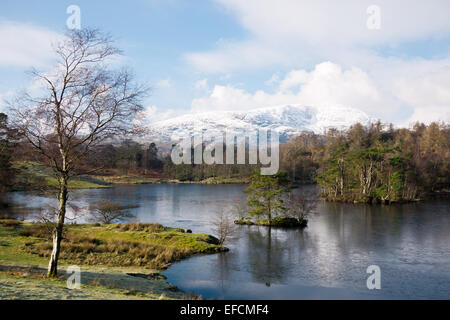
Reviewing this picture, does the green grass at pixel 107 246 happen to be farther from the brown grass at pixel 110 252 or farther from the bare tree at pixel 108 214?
the bare tree at pixel 108 214

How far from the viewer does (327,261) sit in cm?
2722

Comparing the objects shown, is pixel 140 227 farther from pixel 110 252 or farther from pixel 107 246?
pixel 110 252

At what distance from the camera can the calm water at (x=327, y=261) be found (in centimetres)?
2062

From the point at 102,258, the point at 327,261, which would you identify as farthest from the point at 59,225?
the point at 327,261

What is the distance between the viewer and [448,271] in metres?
25.1

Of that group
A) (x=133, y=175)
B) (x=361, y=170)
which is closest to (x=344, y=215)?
(x=361, y=170)

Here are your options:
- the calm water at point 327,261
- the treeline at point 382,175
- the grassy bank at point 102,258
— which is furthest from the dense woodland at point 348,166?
the calm water at point 327,261

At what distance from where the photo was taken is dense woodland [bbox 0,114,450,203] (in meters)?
15.4

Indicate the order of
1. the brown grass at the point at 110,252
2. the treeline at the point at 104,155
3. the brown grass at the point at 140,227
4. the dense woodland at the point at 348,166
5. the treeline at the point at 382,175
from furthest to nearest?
the treeline at the point at 382,175, the brown grass at the point at 140,227, the brown grass at the point at 110,252, the dense woodland at the point at 348,166, the treeline at the point at 104,155

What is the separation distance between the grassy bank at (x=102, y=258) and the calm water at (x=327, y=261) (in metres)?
2.17

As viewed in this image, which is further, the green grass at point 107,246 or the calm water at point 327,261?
the green grass at point 107,246
